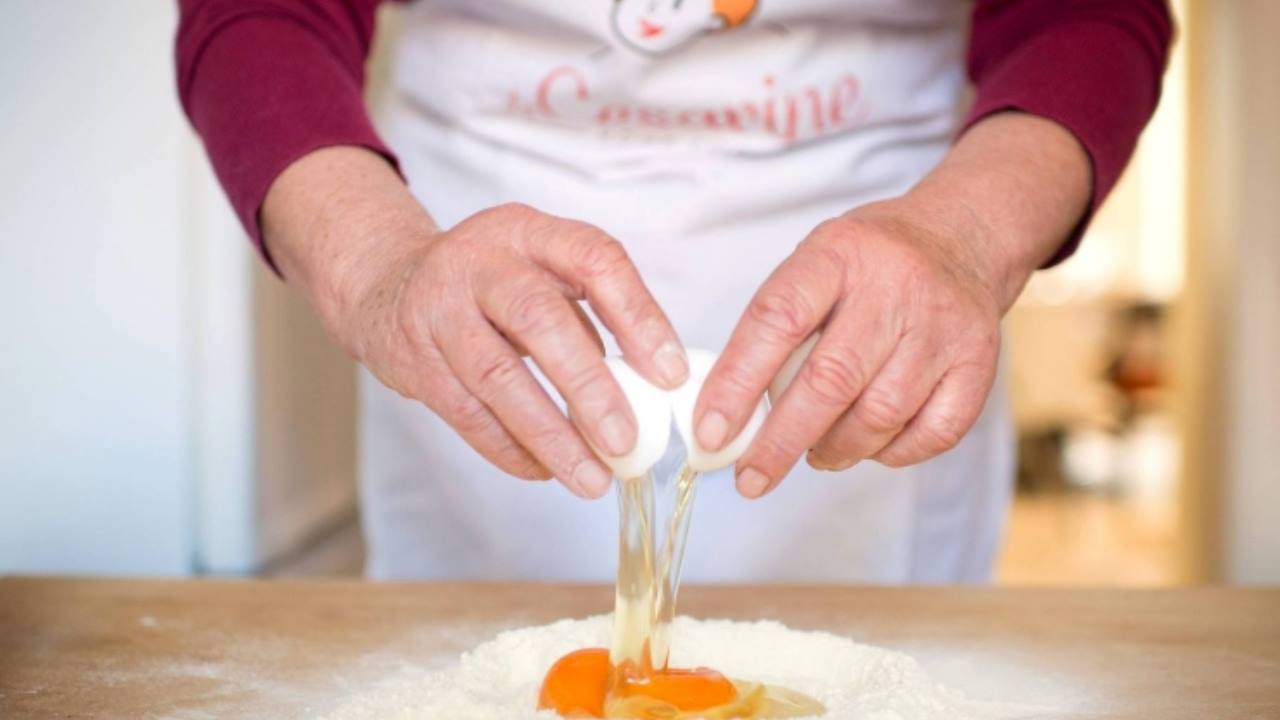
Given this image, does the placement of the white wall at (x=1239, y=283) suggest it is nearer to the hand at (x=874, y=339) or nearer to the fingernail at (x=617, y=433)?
the hand at (x=874, y=339)

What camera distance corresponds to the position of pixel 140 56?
1398 millimetres

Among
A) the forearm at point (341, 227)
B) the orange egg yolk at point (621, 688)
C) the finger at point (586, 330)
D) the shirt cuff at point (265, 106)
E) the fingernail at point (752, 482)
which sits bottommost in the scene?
the orange egg yolk at point (621, 688)

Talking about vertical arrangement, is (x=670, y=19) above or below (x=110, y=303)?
above

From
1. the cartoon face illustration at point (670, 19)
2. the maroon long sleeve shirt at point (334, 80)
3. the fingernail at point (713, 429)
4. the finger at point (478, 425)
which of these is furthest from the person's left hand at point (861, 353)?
the cartoon face illustration at point (670, 19)

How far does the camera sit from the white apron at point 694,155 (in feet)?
3.49

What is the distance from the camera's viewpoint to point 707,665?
0.86m

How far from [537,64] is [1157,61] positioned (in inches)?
18.8

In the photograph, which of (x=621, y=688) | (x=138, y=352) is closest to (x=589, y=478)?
(x=621, y=688)

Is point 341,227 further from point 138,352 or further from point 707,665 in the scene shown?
point 138,352

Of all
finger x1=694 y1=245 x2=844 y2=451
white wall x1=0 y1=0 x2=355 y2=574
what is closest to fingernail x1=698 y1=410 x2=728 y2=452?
finger x1=694 y1=245 x2=844 y2=451

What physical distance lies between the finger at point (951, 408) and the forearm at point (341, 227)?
0.30 meters

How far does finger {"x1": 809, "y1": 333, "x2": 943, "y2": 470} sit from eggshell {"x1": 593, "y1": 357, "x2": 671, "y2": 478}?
10 cm

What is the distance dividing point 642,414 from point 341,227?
243mm

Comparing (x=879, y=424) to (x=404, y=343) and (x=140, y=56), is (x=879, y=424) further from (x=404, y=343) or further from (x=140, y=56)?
(x=140, y=56)
